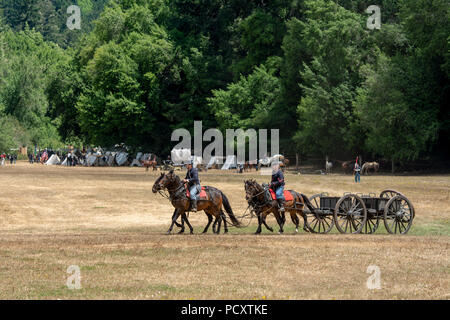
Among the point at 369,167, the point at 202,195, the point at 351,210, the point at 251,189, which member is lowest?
the point at 351,210

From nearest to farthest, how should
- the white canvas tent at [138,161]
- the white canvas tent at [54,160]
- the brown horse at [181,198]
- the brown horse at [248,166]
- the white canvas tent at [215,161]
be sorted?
the brown horse at [181,198]
the brown horse at [248,166]
the white canvas tent at [215,161]
the white canvas tent at [138,161]
the white canvas tent at [54,160]

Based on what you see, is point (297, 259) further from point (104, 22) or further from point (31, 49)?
point (31, 49)

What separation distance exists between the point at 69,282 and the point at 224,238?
8.16 meters

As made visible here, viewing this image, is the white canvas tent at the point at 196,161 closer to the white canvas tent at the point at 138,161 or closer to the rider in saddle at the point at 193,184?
the rider in saddle at the point at 193,184

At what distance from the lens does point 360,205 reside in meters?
25.0

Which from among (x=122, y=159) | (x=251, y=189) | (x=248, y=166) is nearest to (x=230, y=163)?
(x=248, y=166)

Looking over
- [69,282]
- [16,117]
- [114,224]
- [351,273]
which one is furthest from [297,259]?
[16,117]

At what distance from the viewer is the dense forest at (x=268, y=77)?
5931 centimetres

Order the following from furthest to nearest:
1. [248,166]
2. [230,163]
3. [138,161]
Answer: [138,161] < [230,163] < [248,166]

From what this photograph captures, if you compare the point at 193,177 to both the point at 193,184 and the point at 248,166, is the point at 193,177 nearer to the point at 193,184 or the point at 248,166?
the point at 193,184

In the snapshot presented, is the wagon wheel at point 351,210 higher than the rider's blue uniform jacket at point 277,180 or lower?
lower

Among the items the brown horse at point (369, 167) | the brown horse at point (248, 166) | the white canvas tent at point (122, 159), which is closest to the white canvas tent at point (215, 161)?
the brown horse at point (248, 166)

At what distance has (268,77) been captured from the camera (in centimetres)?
7694

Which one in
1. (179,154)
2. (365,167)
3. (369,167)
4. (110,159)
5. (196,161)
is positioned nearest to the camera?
(196,161)
